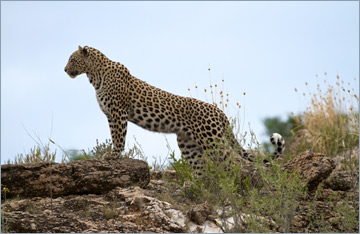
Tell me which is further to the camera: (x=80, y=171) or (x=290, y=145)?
(x=290, y=145)

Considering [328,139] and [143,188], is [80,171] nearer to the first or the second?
[143,188]

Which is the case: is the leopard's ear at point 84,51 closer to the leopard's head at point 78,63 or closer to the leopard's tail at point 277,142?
the leopard's head at point 78,63

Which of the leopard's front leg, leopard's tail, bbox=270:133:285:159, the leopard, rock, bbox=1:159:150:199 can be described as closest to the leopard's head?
the leopard

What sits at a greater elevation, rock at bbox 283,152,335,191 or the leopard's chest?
the leopard's chest

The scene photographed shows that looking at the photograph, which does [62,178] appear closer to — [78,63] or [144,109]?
[144,109]

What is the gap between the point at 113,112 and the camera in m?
9.80

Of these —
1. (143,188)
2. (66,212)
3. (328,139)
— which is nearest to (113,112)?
(143,188)

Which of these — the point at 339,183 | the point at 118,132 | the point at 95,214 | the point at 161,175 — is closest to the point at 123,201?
the point at 95,214

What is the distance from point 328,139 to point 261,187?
6.20 m

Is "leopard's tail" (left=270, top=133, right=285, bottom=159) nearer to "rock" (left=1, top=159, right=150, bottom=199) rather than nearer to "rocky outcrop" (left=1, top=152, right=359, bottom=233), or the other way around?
"rocky outcrop" (left=1, top=152, right=359, bottom=233)

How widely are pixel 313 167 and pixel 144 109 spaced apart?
348cm

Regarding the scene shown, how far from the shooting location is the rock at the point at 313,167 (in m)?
9.92

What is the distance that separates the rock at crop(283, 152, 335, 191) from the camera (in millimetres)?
9922

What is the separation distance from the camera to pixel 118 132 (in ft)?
31.7
